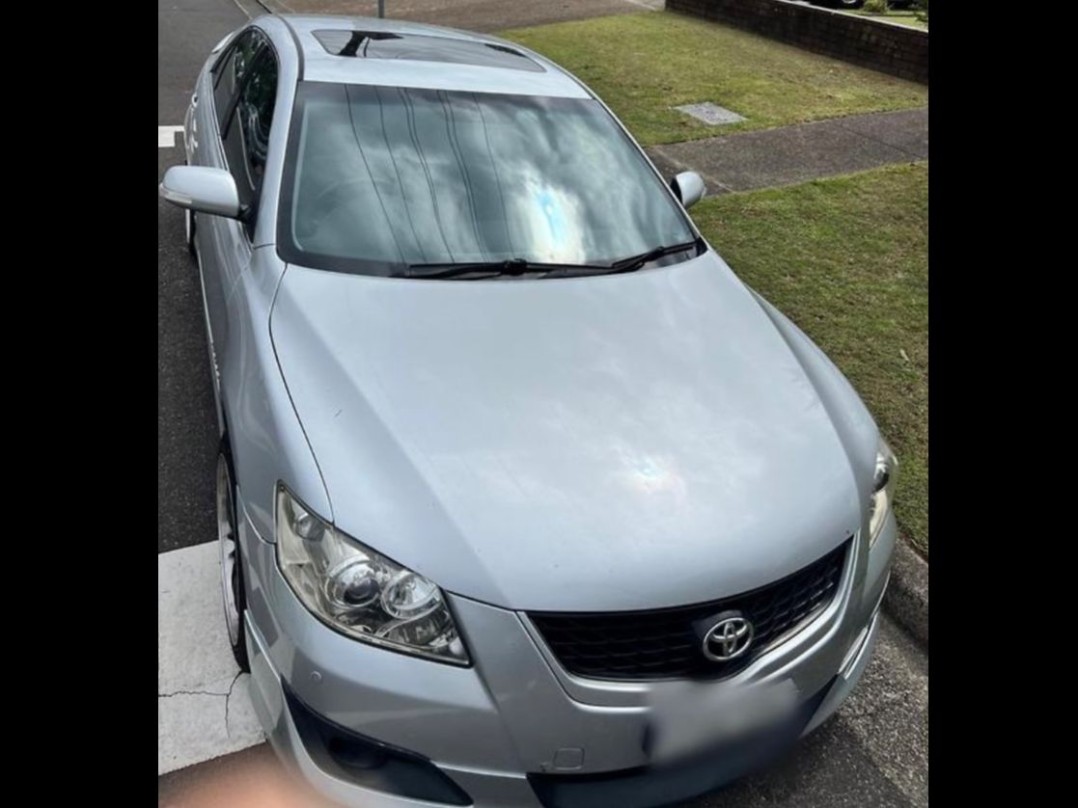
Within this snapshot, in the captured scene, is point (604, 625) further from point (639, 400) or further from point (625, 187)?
point (625, 187)

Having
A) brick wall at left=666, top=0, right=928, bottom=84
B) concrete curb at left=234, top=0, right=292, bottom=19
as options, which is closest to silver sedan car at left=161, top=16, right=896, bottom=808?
brick wall at left=666, top=0, right=928, bottom=84

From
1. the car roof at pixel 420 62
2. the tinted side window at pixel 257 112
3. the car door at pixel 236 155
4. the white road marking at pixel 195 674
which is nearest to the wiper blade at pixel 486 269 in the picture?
the car door at pixel 236 155

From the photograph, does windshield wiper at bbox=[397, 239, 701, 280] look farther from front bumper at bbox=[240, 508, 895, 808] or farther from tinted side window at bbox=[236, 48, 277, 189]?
front bumper at bbox=[240, 508, 895, 808]

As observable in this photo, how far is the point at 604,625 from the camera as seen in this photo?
1806mm

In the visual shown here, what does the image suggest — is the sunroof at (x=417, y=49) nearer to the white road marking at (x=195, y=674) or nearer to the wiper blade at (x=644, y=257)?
the wiper blade at (x=644, y=257)

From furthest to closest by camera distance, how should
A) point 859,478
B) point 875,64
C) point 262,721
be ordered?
point 875,64 < point 859,478 < point 262,721

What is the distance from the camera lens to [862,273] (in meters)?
5.16

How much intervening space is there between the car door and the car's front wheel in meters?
0.41

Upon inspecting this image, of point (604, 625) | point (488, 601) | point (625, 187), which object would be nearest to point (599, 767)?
point (604, 625)

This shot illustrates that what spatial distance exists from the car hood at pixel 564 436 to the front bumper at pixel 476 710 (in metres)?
0.14

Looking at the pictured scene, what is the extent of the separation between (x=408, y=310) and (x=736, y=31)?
36.4ft

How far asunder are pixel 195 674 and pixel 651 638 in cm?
144

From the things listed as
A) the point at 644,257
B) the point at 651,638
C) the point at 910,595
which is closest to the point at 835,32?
the point at 644,257

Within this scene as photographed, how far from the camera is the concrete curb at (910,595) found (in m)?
2.89
